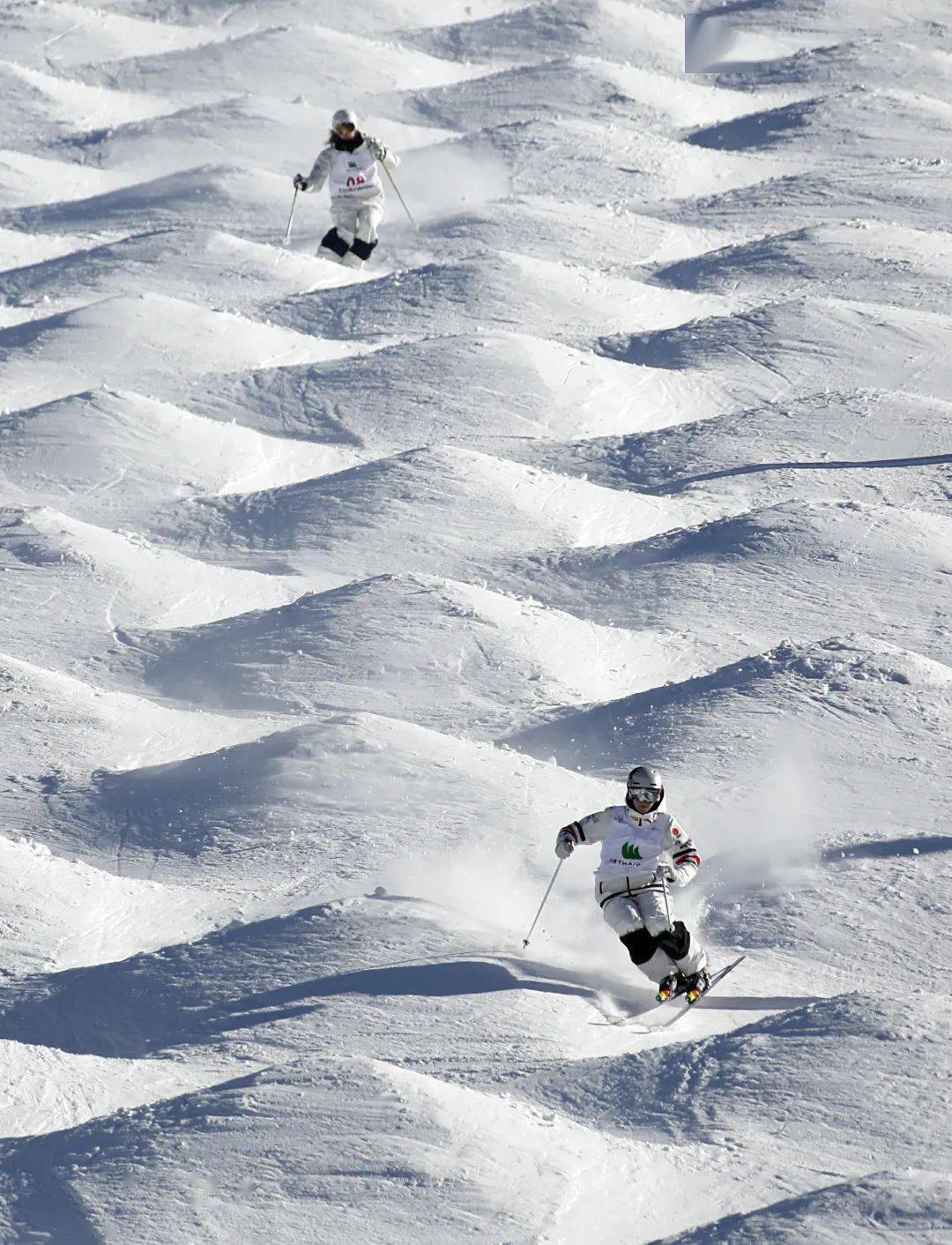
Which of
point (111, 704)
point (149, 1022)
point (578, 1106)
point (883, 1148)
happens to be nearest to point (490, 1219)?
point (578, 1106)

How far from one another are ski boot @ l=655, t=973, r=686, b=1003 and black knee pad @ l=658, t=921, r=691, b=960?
3.3 inches

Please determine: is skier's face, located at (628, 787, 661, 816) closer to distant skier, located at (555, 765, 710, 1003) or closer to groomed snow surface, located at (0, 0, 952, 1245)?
distant skier, located at (555, 765, 710, 1003)

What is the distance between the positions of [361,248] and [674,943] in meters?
7.36

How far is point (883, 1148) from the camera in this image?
7648mm

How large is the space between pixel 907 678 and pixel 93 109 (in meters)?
14.9

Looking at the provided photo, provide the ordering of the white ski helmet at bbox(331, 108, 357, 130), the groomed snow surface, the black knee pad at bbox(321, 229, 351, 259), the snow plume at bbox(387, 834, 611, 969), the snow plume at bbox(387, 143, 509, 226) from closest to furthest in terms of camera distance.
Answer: the groomed snow surface
the snow plume at bbox(387, 834, 611, 969)
the white ski helmet at bbox(331, 108, 357, 130)
the black knee pad at bbox(321, 229, 351, 259)
the snow plume at bbox(387, 143, 509, 226)

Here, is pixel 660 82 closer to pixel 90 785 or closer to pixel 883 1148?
pixel 90 785

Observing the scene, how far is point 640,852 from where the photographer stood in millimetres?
8539

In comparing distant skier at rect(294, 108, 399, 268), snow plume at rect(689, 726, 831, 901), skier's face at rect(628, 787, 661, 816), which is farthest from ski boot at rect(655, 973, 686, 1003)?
distant skier at rect(294, 108, 399, 268)

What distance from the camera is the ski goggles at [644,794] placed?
8.46 m

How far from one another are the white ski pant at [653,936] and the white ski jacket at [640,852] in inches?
3.0

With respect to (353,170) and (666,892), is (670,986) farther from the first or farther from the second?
(353,170)

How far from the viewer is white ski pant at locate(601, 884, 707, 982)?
8414mm

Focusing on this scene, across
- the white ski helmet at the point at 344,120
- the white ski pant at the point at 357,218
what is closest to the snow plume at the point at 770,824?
the white ski helmet at the point at 344,120
